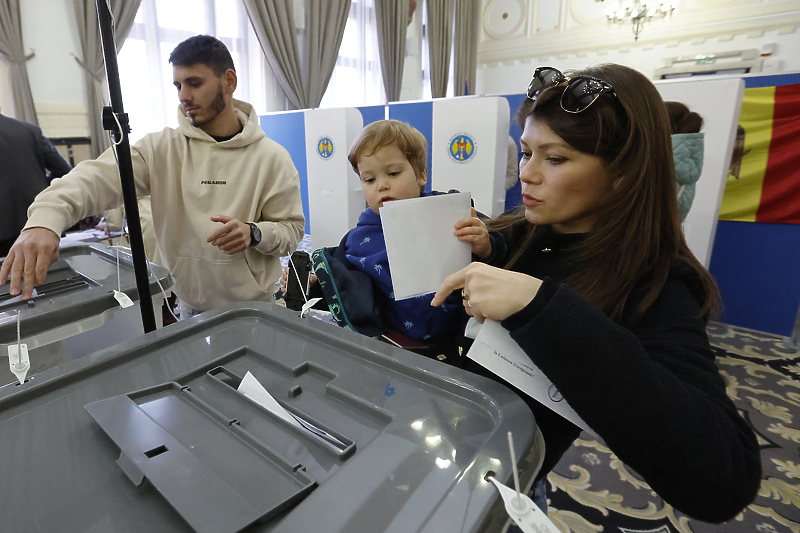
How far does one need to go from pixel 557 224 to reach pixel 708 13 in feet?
23.7

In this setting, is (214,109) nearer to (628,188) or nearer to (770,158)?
(628,188)

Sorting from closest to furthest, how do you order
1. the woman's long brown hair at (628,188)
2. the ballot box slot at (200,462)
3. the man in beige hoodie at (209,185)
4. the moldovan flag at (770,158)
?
the ballot box slot at (200,462), the woman's long brown hair at (628,188), the man in beige hoodie at (209,185), the moldovan flag at (770,158)

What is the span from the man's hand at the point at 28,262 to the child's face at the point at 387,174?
2.18 feet

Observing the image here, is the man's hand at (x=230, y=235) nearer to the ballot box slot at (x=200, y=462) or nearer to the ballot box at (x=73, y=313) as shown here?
the ballot box at (x=73, y=313)

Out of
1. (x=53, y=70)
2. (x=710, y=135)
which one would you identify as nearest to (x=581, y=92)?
(x=710, y=135)

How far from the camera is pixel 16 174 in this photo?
7.43ft

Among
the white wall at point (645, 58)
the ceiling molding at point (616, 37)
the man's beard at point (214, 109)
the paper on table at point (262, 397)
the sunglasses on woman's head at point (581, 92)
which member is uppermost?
the ceiling molding at point (616, 37)

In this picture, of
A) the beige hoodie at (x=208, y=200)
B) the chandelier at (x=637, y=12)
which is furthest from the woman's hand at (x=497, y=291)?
the chandelier at (x=637, y=12)

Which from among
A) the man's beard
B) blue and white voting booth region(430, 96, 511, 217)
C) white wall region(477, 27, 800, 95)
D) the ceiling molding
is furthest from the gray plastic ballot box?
the ceiling molding

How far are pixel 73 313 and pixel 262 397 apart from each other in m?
0.48

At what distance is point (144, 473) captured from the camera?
1.29 feet

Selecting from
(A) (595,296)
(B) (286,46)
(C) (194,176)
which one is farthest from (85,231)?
(A) (595,296)

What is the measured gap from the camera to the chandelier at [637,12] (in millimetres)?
6039

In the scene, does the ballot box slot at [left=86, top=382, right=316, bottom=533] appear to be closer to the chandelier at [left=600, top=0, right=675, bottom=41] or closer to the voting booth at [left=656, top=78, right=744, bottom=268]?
the voting booth at [left=656, top=78, right=744, bottom=268]
